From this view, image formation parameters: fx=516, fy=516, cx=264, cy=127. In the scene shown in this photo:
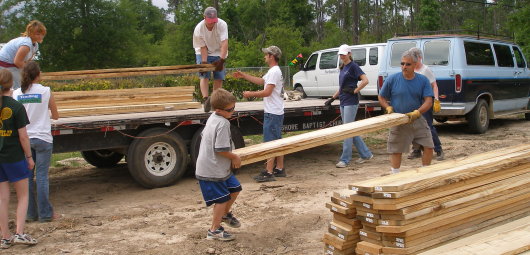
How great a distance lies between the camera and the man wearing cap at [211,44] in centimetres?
823

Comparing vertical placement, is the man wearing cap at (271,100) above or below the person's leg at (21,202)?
above

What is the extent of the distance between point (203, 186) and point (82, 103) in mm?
3545

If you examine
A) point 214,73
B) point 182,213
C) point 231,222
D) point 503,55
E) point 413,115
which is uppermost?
point 503,55

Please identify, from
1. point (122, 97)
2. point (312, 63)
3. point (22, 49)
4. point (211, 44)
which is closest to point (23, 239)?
point (22, 49)

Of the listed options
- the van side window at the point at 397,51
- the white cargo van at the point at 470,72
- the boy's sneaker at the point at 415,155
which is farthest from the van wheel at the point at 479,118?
the boy's sneaker at the point at 415,155

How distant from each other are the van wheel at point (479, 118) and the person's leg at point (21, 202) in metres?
9.61

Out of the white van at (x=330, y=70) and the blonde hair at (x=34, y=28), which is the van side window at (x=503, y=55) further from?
the blonde hair at (x=34, y=28)

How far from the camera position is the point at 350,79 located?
Result: 847 cm

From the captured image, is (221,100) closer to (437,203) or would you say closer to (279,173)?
(437,203)

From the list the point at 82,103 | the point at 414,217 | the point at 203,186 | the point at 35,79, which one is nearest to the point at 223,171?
the point at 203,186

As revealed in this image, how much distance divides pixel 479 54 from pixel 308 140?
326 inches

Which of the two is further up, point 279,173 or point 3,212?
point 3,212

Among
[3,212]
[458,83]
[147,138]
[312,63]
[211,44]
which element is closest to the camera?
[3,212]

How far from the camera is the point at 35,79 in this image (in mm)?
5836
